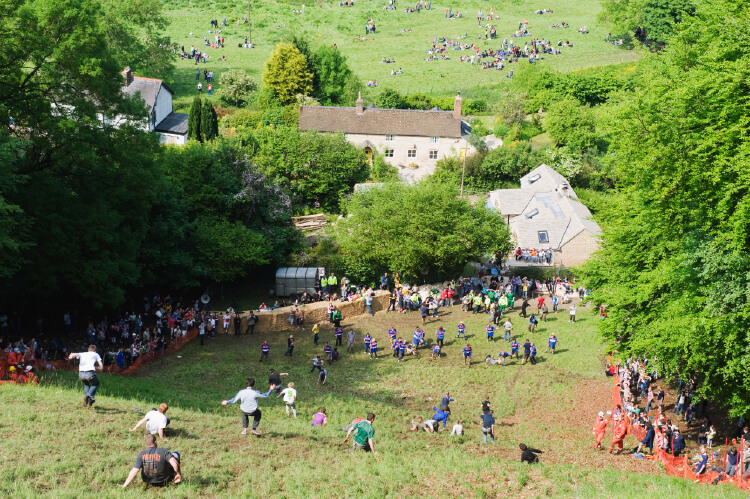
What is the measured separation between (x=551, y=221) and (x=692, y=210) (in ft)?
112

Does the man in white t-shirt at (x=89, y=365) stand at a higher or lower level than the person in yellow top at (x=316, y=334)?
higher

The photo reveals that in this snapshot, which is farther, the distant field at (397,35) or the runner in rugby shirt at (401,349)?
the distant field at (397,35)

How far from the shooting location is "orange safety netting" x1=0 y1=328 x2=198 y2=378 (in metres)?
28.4

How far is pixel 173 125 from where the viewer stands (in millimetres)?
73000

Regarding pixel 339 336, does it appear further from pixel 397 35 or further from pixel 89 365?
pixel 397 35

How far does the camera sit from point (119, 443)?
64.3 ft

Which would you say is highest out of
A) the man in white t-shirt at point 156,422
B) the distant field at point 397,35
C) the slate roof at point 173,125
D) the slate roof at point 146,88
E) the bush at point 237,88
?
the distant field at point 397,35

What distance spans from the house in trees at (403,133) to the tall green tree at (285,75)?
367 inches

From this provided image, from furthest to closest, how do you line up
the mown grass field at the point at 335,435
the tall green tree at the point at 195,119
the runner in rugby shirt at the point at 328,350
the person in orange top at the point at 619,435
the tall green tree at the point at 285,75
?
the tall green tree at the point at 285,75
the tall green tree at the point at 195,119
the runner in rugby shirt at the point at 328,350
the person in orange top at the point at 619,435
the mown grass field at the point at 335,435

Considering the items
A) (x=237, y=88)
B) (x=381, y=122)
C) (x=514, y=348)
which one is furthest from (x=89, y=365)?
(x=237, y=88)

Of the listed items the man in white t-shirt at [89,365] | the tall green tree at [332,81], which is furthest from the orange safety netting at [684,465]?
the tall green tree at [332,81]

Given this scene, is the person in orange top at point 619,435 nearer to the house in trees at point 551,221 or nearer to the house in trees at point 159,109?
the house in trees at point 551,221

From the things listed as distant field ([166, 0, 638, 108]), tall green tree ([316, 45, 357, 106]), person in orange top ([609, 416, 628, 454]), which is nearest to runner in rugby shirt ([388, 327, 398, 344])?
person in orange top ([609, 416, 628, 454])

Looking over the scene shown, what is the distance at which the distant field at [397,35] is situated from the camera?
3971 inches
